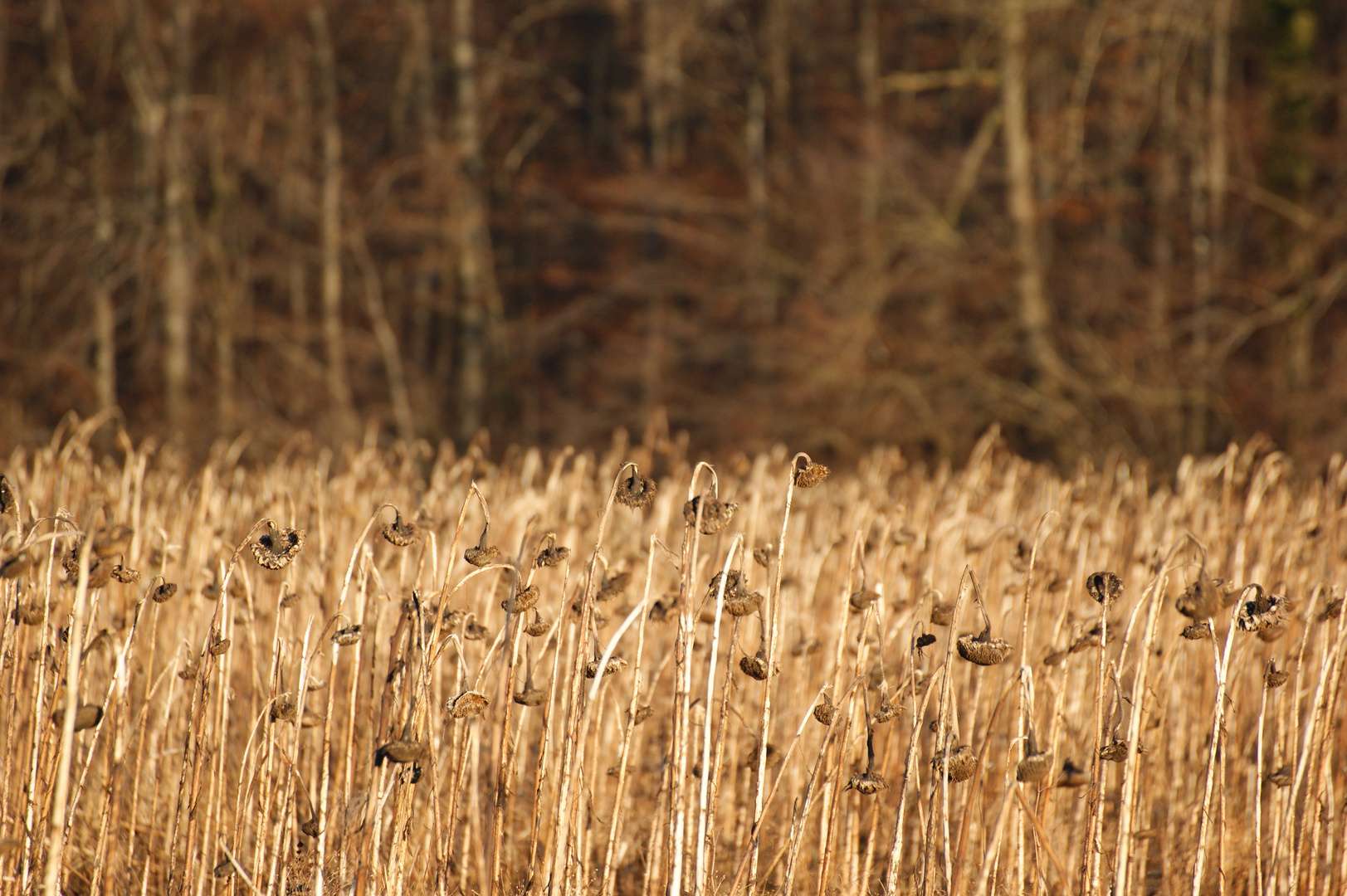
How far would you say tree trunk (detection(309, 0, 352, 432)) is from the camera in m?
11.7

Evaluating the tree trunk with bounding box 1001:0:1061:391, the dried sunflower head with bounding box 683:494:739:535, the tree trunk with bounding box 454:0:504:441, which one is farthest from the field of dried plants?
the tree trunk with bounding box 454:0:504:441

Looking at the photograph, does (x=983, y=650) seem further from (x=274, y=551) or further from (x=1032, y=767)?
(x=274, y=551)

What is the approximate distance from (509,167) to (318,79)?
8.49 ft

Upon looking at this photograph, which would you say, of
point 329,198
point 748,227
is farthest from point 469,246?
point 748,227

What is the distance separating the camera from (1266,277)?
9.50 m

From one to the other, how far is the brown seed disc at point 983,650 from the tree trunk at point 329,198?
34.3 ft

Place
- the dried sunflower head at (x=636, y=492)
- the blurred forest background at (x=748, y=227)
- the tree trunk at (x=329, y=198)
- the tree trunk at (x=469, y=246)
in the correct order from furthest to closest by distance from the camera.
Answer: the tree trunk at (x=469, y=246)
the tree trunk at (x=329, y=198)
the blurred forest background at (x=748, y=227)
the dried sunflower head at (x=636, y=492)

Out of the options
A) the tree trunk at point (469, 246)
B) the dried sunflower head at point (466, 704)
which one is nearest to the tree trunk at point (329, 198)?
the tree trunk at point (469, 246)

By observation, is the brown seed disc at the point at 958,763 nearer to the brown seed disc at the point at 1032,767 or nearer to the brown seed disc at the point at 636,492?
the brown seed disc at the point at 1032,767

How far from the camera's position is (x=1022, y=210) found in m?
10.2

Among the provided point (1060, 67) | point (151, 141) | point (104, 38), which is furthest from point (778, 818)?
point (1060, 67)

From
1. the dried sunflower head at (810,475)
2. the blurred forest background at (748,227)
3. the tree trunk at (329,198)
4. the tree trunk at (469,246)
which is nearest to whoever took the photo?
the dried sunflower head at (810,475)

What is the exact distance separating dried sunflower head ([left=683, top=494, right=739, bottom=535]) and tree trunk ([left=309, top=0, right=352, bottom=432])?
33.7 ft

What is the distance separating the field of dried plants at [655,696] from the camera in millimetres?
1743
